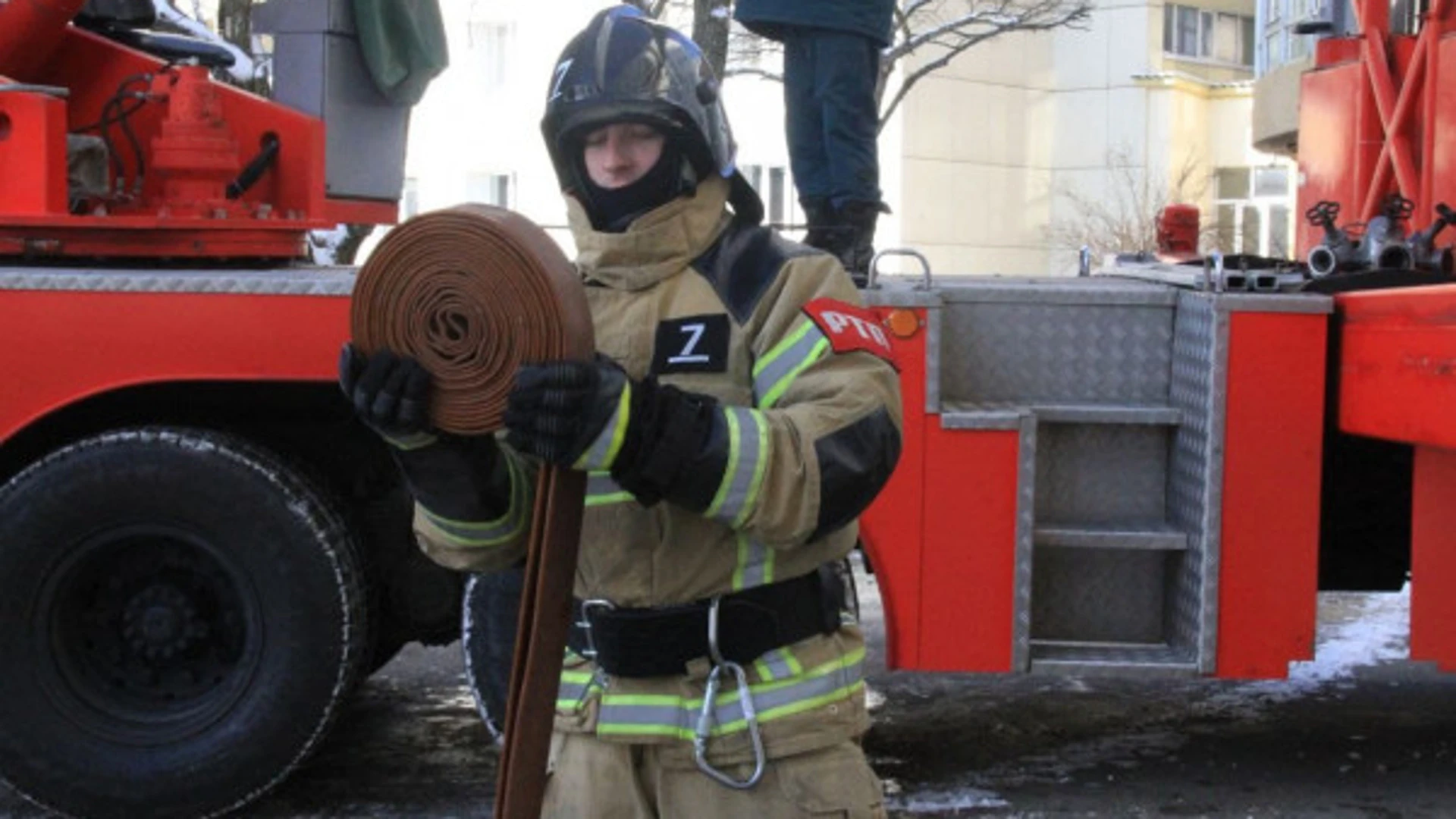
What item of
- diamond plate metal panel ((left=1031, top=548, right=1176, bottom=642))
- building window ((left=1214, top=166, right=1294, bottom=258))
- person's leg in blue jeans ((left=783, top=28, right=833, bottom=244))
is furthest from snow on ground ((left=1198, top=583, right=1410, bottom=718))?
building window ((left=1214, top=166, right=1294, bottom=258))

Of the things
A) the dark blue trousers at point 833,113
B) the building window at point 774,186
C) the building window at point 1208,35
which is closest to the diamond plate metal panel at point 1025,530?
the dark blue trousers at point 833,113

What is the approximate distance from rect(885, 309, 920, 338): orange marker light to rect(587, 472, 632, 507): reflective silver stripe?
6.73 ft

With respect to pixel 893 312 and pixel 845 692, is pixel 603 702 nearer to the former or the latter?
pixel 845 692

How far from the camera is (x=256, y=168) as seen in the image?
16.7 feet

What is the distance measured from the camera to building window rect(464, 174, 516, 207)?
29.9 m

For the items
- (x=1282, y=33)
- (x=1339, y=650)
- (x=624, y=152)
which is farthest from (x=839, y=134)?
(x=1282, y=33)

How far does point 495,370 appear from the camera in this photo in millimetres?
2475

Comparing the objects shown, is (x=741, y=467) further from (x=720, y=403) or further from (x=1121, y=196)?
(x=1121, y=196)

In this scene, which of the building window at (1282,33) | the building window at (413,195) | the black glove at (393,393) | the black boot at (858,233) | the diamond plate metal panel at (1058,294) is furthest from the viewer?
the building window at (413,195)

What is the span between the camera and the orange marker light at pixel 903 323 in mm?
4688

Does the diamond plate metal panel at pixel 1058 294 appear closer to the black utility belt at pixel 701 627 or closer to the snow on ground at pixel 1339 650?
the snow on ground at pixel 1339 650

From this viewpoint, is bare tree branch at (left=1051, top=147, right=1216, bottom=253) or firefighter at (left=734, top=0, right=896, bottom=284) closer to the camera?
firefighter at (left=734, top=0, right=896, bottom=284)

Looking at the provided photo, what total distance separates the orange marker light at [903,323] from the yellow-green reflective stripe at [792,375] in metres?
2.05

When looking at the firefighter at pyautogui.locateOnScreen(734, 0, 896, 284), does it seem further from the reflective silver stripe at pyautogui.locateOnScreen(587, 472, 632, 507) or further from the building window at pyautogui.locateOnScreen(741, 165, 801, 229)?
the building window at pyautogui.locateOnScreen(741, 165, 801, 229)
